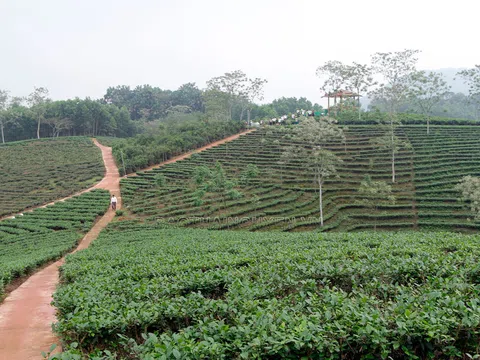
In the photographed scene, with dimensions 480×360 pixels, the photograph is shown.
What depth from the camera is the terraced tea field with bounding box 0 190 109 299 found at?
54.6 feet

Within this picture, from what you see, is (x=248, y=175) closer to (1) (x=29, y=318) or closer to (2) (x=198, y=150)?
(2) (x=198, y=150)

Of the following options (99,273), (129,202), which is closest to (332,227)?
(129,202)

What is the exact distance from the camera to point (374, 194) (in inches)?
1117

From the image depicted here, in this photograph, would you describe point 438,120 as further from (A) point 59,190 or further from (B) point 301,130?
(A) point 59,190

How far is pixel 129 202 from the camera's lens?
108 feet

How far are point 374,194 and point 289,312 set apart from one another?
25.2 metres

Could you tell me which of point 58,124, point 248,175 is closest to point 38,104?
point 58,124

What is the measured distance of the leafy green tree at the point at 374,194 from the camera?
27.0 meters

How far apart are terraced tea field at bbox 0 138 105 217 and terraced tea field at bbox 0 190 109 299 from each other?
5.07 meters

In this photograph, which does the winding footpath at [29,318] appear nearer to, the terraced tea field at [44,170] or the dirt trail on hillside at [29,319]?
the dirt trail on hillside at [29,319]

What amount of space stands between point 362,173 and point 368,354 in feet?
111

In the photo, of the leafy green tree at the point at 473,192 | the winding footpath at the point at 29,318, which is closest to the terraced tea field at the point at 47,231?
the winding footpath at the point at 29,318

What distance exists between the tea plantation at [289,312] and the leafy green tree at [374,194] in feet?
61.9

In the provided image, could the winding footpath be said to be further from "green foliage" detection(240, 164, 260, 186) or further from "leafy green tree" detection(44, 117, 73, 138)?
"leafy green tree" detection(44, 117, 73, 138)
